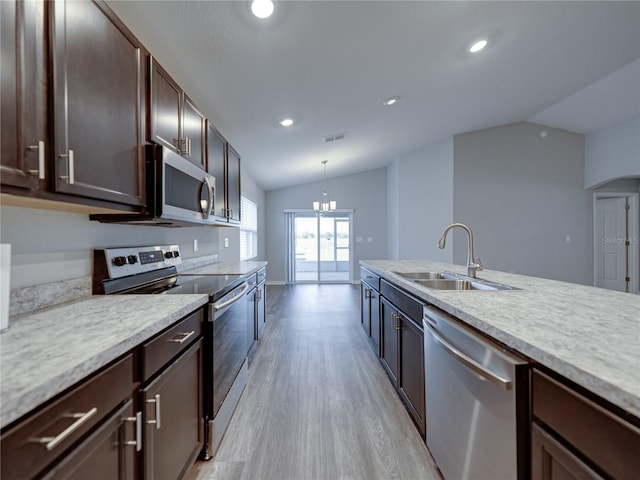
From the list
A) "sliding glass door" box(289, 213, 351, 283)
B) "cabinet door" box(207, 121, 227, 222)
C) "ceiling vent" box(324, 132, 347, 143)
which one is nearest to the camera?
"cabinet door" box(207, 121, 227, 222)

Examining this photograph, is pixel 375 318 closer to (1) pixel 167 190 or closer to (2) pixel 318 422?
(2) pixel 318 422

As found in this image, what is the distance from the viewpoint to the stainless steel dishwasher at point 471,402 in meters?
0.81

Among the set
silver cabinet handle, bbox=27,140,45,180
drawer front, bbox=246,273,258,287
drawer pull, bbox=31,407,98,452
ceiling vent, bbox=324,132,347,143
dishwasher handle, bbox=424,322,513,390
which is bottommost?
dishwasher handle, bbox=424,322,513,390

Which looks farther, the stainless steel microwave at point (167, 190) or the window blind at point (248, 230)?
the window blind at point (248, 230)

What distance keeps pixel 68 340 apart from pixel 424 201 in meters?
5.83

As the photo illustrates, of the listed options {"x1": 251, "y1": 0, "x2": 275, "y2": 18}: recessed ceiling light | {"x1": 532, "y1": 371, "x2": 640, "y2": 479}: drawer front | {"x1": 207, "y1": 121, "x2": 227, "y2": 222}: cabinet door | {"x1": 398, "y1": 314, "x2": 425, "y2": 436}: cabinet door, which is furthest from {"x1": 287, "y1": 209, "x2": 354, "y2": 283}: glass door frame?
{"x1": 532, "y1": 371, "x2": 640, "y2": 479}: drawer front

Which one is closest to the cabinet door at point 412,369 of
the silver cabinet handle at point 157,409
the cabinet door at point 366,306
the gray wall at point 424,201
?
the cabinet door at point 366,306

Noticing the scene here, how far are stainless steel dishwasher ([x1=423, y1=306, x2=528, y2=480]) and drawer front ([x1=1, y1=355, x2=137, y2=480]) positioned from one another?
113 centimetres

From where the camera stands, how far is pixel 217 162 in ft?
7.47

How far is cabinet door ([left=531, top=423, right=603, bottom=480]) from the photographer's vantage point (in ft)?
1.99

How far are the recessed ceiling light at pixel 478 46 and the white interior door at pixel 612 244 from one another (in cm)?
510

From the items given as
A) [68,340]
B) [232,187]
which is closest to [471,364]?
[68,340]

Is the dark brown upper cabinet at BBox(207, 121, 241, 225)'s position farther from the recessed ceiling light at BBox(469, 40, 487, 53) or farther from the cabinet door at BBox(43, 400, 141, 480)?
the recessed ceiling light at BBox(469, 40, 487, 53)

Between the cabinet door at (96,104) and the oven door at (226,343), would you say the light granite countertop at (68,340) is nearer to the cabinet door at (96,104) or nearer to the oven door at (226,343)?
the oven door at (226,343)
